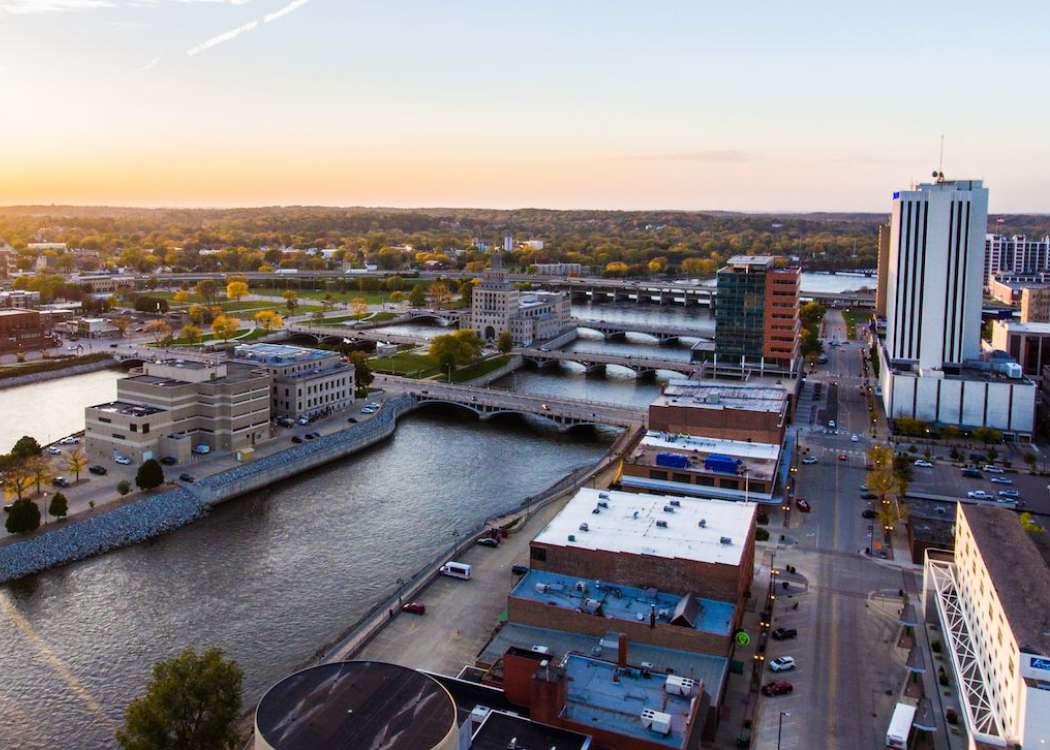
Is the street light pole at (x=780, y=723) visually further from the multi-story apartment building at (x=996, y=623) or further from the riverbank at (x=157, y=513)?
the riverbank at (x=157, y=513)

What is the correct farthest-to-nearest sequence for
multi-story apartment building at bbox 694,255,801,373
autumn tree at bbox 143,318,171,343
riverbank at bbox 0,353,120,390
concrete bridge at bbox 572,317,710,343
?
concrete bridge at bbox 572,317,710,343 < autumn tree at bbox 143,318,171,343 < riverbank at bbox 0,353,120,390 < multi-story apartment building at bbox 694,255,801,373

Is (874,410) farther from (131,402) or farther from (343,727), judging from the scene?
(343,727)

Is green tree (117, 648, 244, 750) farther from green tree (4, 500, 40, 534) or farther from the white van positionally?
green tree (4, 500, 40, 534)

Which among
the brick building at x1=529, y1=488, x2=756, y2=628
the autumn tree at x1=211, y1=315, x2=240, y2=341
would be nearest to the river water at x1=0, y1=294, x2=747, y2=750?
the brick building at x1=529, y1=488, x2=756, y2=628

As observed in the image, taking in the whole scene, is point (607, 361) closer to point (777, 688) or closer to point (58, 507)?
point (58, 507)

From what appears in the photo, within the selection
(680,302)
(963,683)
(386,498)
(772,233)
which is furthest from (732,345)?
(772,233)

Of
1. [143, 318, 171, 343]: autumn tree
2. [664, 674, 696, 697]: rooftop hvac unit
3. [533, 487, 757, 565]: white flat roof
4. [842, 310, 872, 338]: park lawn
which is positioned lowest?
[664, 674, 696, 697]: rooftop hvac unit
